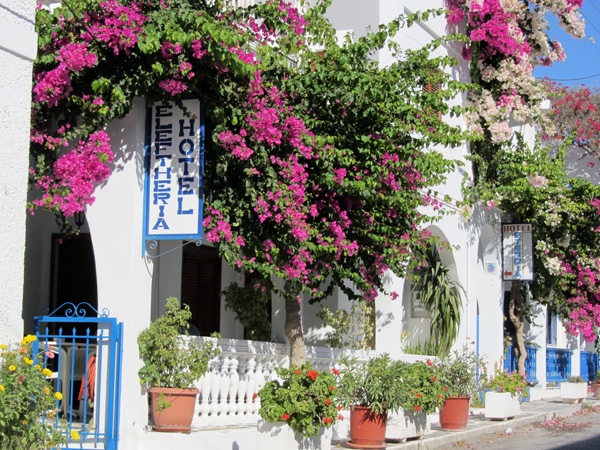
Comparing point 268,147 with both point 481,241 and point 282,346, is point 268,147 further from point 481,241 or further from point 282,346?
point 481,241

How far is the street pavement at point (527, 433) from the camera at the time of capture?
11.9 meters

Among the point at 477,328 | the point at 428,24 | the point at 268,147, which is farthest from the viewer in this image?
the point at 477,328

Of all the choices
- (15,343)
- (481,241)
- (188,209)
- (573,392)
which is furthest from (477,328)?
(15,343)

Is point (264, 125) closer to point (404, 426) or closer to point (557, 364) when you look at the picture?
point (404, 426)

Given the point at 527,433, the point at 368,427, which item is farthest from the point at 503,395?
the point at 368,427

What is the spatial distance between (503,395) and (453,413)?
2163mm

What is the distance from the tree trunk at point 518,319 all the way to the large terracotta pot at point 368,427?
9760 mm

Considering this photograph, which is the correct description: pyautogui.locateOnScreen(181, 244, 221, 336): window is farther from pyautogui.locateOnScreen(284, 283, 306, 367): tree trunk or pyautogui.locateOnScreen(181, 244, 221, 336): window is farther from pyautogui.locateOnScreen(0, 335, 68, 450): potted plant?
pyautogui.locateOnScreen(0, 335, 68, 450): potted plant

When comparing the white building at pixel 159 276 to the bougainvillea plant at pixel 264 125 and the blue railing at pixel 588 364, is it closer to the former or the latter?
the bougainvillea plant at pixel 264 125

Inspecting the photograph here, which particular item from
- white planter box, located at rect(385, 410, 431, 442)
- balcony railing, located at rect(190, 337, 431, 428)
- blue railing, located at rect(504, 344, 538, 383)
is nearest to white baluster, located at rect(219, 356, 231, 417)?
balcony railing, located at rect(190, 337, 431, 428)

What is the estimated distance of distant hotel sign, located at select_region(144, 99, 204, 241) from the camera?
841 cm

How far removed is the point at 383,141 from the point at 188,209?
2.54m

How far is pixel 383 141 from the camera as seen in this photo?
9.62 metres

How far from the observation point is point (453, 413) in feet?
42.6
